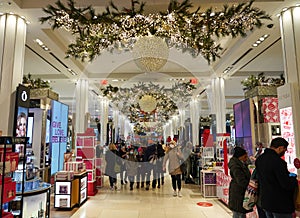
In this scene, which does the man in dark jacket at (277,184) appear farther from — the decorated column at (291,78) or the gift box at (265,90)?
the gift box at (265,90)

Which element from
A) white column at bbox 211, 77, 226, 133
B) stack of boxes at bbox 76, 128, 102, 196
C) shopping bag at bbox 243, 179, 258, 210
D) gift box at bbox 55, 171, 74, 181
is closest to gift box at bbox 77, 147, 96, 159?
stack of boxes at bbox 76, 128, 102, 196

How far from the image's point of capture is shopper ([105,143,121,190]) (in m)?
8.09

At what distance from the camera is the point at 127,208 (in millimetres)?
5844

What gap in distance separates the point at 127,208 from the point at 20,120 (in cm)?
310

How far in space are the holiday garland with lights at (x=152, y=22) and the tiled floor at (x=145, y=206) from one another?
3.50 m

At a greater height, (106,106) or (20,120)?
(106,106)

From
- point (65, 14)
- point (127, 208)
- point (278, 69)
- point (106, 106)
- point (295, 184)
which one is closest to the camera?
point (295, 184)

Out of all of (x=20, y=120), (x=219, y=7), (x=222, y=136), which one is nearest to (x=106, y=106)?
(x=222, y=136)

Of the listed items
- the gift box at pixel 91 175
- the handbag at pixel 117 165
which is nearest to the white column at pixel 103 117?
the handbag at pixel 117 165

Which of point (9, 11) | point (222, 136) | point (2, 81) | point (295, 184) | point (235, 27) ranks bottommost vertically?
point (295, 184)

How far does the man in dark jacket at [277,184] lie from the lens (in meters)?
2.65

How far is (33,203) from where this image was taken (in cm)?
400

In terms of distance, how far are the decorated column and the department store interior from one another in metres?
0.02

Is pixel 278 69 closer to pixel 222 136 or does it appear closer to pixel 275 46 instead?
pixel 275 46
